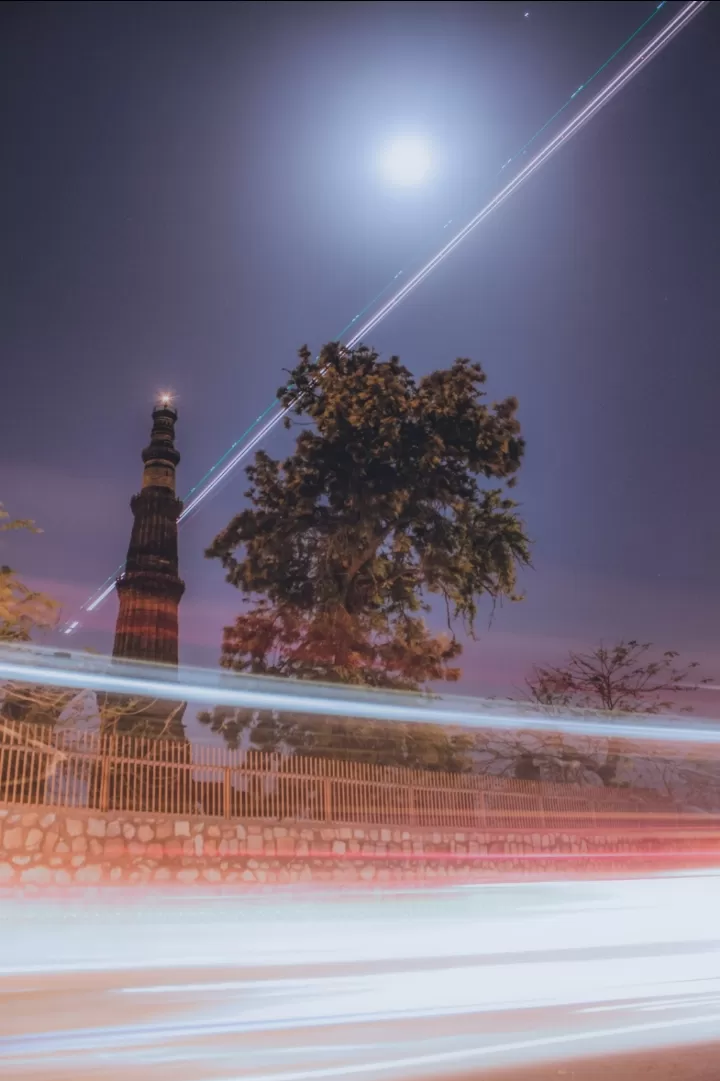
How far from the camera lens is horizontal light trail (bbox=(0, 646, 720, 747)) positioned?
499 inches

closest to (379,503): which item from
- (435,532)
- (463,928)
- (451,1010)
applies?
(435,532)

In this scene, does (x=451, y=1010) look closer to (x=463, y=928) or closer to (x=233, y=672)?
(x=463, y=928)

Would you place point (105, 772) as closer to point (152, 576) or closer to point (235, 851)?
point (235, 851)

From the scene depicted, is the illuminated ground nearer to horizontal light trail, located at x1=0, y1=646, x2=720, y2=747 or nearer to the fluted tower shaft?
horizontal light trail, located at x1=0, y1=646, x2=720, y2=747

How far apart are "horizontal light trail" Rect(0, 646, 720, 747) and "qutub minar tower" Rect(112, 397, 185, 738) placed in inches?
523

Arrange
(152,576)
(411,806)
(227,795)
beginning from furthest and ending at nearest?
(152,576) → (411,806) → (227,795)

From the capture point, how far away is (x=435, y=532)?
18.7 meters

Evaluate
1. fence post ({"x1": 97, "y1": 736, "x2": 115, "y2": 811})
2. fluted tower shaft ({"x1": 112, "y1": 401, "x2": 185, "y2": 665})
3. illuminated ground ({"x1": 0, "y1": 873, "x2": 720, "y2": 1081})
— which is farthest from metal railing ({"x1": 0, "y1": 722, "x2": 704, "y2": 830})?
fluted tower shaft ({"x1": 112, "y1": 401, "x2": 185, "y2": 665})

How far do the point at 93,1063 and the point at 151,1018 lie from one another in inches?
37.8

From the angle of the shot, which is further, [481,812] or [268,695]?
[481,812]

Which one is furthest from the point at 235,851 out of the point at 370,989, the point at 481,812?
the point at 370,989

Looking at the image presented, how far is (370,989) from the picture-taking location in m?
6.02

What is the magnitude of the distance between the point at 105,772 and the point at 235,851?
235cm

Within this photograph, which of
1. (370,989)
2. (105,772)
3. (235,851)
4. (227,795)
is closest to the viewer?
(370,989)
